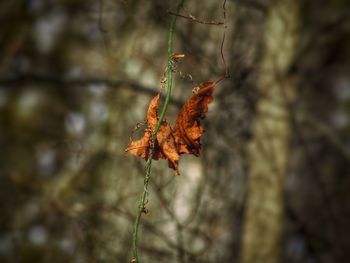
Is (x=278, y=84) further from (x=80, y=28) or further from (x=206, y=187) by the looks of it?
(x=80, y=28)

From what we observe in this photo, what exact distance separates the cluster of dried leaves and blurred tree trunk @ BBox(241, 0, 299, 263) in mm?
2985

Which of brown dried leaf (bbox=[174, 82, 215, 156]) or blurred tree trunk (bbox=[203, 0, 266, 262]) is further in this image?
→ blurred tree trunk (bbox=[203, 0, 266, 262])

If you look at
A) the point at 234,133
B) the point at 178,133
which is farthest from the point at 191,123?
the point at 234,133

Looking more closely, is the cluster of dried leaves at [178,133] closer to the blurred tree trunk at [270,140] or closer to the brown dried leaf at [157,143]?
the brown dried leaf at [157,143]

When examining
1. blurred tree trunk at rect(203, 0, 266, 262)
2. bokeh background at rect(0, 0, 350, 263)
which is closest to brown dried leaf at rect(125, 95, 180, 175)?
bokeh background at rect(0, 0, 350, 263)

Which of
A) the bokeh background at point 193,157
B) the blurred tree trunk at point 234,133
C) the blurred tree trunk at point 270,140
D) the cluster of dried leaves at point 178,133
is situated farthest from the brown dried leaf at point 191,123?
the blurred tree trunk at point 270,140

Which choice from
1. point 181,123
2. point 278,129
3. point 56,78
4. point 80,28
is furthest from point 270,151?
point 80,28

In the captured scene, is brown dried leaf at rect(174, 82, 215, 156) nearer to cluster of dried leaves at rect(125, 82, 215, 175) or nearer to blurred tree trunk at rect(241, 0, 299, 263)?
cluster of dried leaves at rect(125, 82, 215, 175)

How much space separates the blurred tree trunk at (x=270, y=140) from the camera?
4.49 metres

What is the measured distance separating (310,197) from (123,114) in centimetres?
657

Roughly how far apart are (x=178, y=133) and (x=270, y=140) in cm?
314

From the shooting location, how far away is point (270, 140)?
4582 millimetres

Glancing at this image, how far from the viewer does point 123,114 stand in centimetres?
442

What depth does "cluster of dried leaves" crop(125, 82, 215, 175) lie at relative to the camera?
57.5 inches
